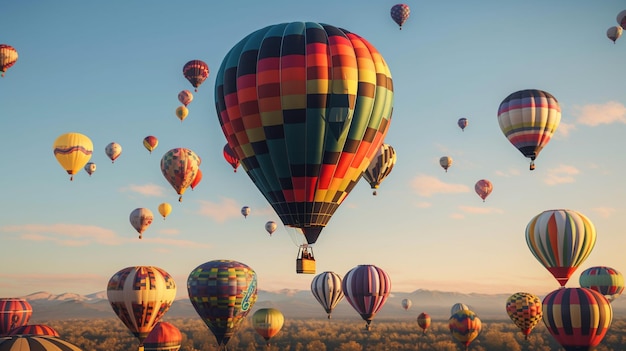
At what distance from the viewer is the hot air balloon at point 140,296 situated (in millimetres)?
38062

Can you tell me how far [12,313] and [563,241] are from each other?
34486 millimetres

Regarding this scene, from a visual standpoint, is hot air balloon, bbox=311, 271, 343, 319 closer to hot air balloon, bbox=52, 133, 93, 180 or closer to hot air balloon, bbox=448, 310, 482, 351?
hot air balloon, bbox=448, 310, 482, 351

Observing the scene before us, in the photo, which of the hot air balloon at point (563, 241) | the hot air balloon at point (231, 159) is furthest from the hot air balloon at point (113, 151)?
the hot air balloon at point (563, 241)

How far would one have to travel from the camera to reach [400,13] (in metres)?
48.8

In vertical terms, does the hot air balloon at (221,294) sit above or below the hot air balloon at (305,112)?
below

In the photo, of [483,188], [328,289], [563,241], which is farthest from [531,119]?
[328,289]

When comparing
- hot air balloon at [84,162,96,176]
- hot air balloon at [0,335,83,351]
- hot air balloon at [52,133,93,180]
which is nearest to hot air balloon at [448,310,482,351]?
hot air balloon at [52,133,93,180]

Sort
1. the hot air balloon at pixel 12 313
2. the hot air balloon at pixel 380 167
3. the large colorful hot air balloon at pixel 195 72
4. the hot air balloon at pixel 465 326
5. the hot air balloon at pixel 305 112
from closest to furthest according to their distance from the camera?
the hot air balloon at pixel 305 112 < the hot air balloon at pixel 12 313 < the hot air balloon at pixel 380 167 < the hot air balloon at pixel 465 326 < the large colorful hot air balloon at pixel 195 72

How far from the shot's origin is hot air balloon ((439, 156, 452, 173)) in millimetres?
56438

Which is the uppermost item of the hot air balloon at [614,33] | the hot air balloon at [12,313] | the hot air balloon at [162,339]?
the hot air balloon at [614,33]

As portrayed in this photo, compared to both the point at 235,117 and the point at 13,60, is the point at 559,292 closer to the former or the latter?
the point at 235,117

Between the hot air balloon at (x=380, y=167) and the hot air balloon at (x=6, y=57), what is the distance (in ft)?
93.9

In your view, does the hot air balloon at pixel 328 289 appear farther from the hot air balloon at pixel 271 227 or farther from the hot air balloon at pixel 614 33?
the hot air balloon at pixel 614 33

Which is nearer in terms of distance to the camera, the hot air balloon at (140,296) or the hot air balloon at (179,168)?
the hot air balloon at (140,296)
